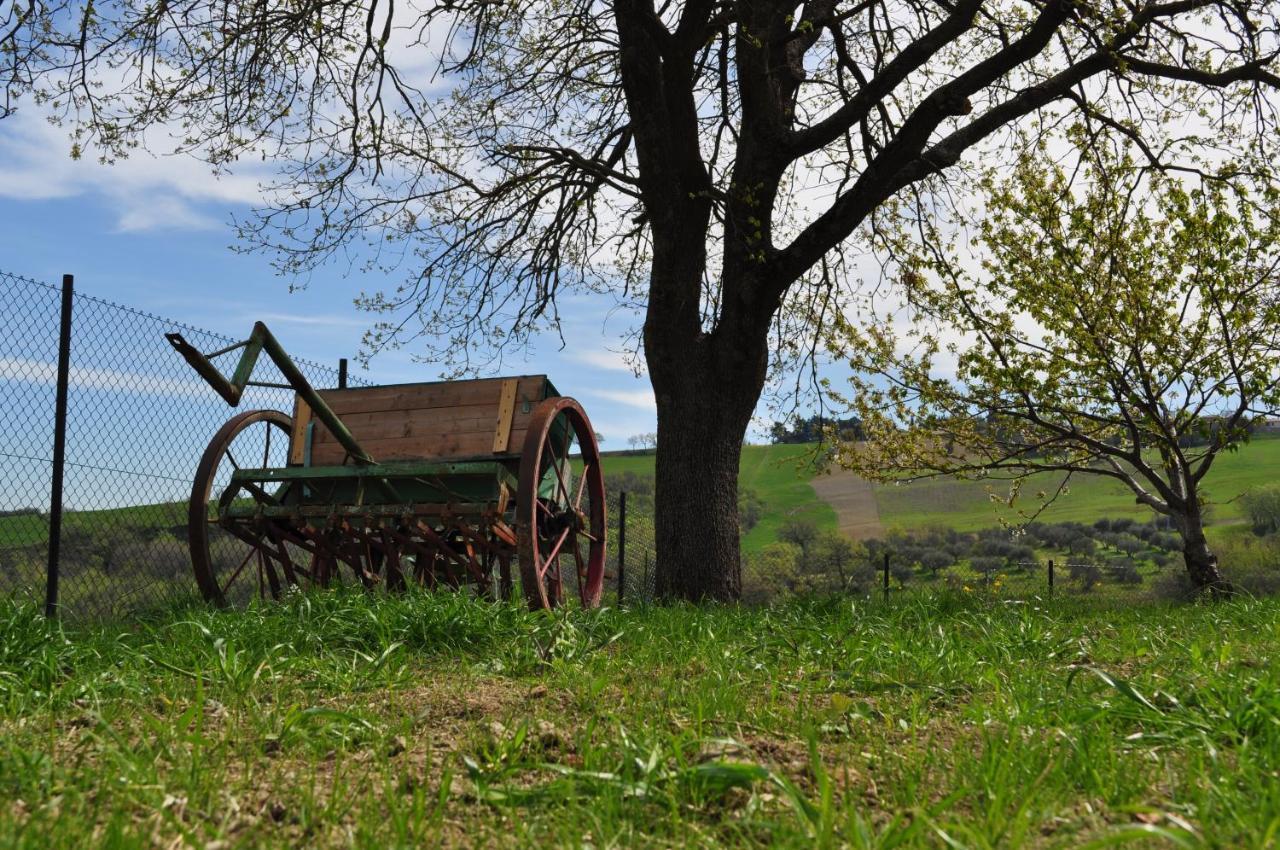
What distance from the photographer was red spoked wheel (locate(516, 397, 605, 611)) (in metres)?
6.07

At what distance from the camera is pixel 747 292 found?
8570 millimetres

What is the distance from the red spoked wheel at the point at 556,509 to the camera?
607cm

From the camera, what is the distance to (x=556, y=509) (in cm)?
723

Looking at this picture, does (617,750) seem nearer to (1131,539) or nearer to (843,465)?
(843,465)

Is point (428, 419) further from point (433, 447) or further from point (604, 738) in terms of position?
point (604, 738)

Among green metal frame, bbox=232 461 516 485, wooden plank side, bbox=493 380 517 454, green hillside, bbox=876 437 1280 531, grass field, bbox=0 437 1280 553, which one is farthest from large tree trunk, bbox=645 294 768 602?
green hillside, bbox=876 437 1280 531

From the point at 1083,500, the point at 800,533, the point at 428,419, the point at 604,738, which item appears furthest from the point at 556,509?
the point at 1083,500

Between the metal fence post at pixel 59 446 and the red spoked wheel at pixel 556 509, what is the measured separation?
10.3 ft

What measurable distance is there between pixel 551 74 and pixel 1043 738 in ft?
28.4

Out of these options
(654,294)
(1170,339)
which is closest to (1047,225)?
(1170,339)

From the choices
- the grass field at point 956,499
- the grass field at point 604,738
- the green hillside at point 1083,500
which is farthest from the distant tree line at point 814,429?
the green hillside at point 1083,500

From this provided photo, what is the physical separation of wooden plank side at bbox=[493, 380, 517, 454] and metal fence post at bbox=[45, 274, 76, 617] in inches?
113

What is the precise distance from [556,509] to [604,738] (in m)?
4.48

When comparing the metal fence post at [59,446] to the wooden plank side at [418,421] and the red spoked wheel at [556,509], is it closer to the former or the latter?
the wooden plank side at [418,421]
